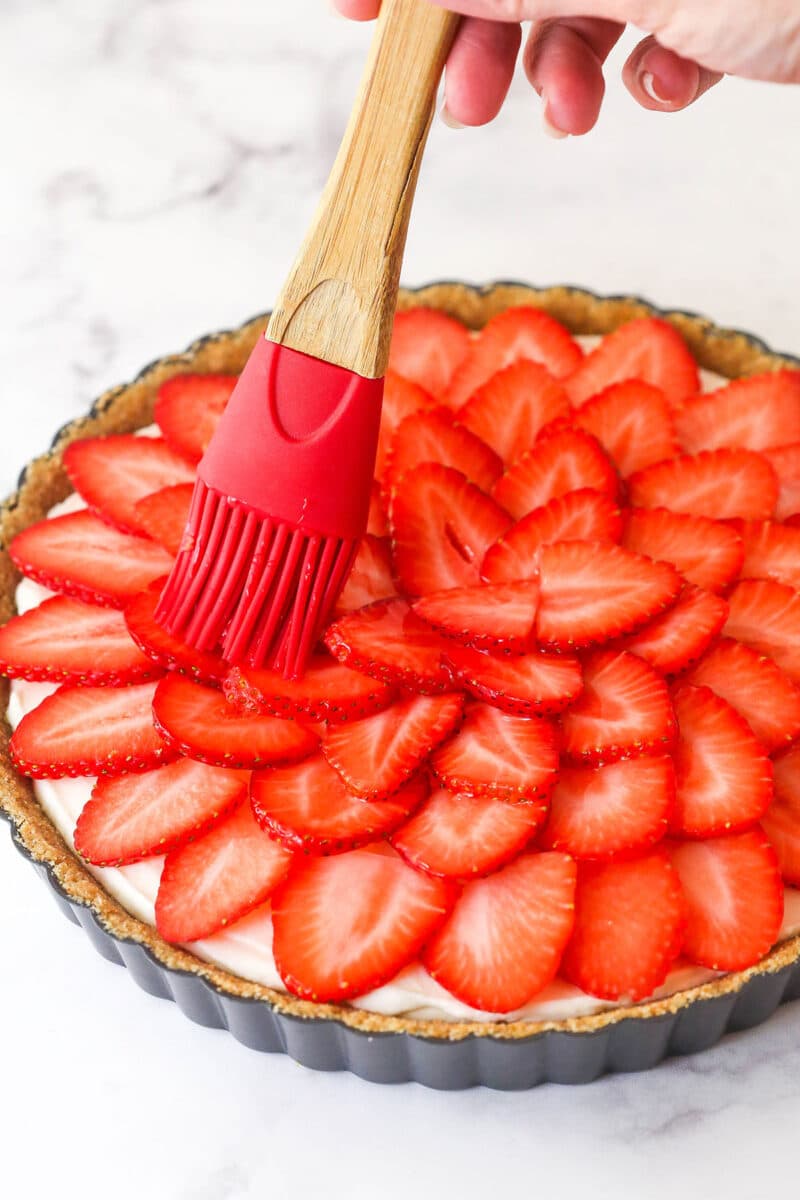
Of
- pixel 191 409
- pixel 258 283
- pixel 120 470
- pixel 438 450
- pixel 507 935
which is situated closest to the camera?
pixel 507 935

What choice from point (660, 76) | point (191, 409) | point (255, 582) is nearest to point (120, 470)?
point (191, 409)

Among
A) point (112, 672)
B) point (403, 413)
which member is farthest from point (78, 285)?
point (112, 672)

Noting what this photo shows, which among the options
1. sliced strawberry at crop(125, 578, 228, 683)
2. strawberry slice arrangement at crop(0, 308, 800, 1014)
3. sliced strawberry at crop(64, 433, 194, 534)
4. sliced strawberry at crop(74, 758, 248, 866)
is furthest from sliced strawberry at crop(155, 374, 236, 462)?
sliced strawberry at crop(74, 758, 248, 866)

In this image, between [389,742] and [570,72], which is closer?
[389,742]

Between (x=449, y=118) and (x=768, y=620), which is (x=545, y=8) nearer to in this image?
(x=449, y=118)

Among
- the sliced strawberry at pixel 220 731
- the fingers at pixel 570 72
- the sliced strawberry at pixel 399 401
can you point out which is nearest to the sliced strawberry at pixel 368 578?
the sliced strawberry at pixel 220 731

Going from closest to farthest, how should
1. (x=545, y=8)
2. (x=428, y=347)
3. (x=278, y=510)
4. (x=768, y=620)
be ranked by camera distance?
1. (x=545, y=8)
2. (x=278, y=510)
3. (x=768, y=620)
4. (x=428, y=347)
